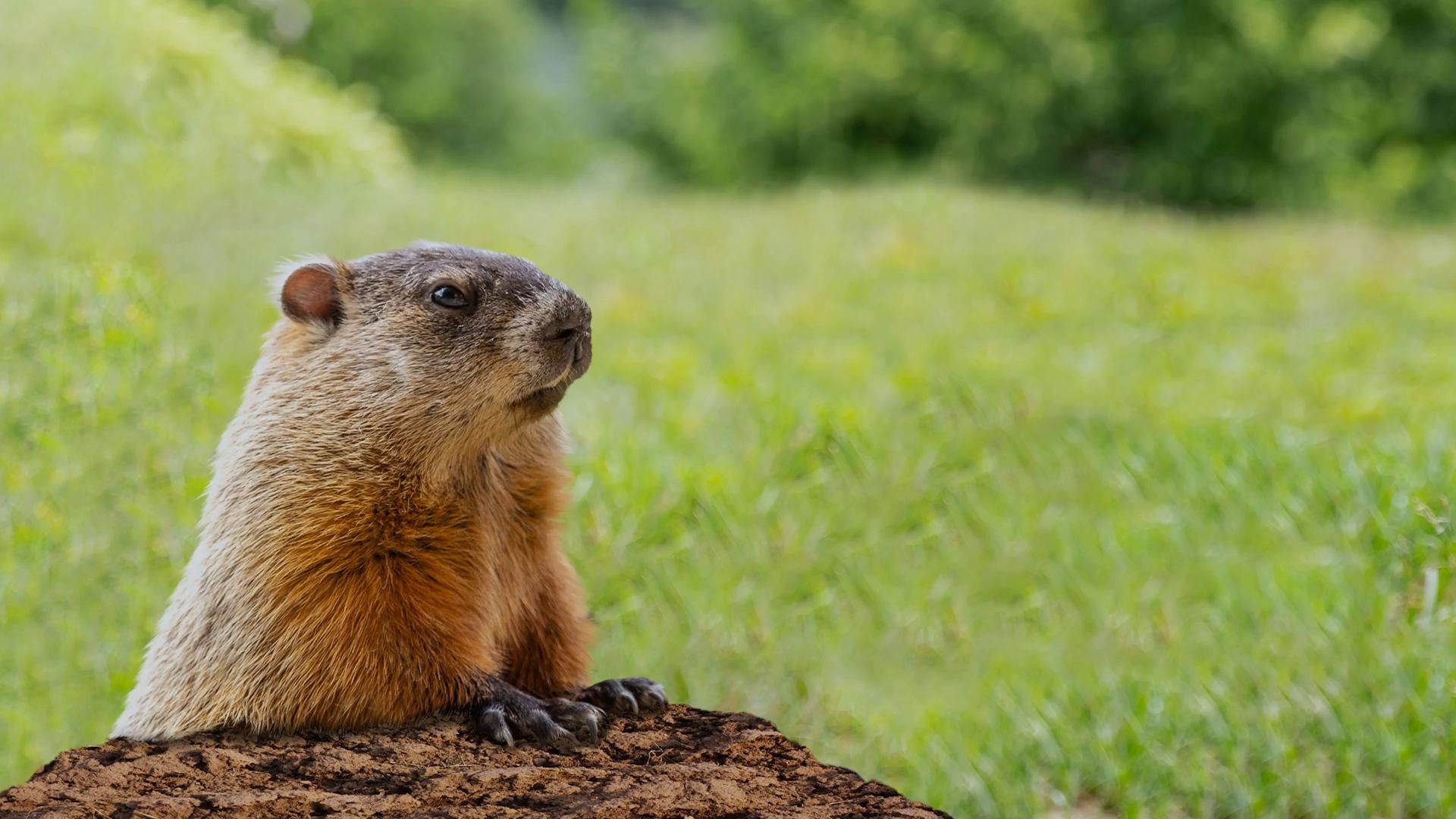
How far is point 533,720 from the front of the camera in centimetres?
267

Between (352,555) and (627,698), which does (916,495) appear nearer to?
(627,698)

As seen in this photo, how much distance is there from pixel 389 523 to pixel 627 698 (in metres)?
0.59

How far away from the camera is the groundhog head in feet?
9.07

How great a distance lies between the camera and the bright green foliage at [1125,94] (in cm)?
1276

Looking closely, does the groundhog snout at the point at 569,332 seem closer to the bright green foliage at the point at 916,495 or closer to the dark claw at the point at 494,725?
the dark claw at the point at 494,725

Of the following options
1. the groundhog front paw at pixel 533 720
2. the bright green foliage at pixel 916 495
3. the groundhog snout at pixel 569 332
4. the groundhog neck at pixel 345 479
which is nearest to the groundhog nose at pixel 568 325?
the groundhog snout at pixel 569 332

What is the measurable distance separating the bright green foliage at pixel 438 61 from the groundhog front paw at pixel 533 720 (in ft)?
57.6

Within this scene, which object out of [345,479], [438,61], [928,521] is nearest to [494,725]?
[345,479]

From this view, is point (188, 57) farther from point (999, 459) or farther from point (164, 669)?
point (164, 669)

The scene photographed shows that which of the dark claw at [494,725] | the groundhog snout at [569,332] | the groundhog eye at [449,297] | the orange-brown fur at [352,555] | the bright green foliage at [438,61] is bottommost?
the dark claw at [494,725]

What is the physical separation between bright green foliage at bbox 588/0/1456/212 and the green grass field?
5.63 meters

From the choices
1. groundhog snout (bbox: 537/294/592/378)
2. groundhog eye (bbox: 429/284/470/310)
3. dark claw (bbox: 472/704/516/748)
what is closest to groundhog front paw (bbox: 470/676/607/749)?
dark claw (bbox: 472/704/516/748)

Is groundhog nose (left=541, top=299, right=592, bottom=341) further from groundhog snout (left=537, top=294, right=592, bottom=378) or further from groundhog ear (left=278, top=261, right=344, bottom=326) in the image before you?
groundhog ear (left=278, top=261, right=344, bottom=326)

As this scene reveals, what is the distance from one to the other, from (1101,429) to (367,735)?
3.62 meters
